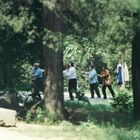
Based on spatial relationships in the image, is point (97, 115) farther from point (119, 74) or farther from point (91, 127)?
point (119, 74)

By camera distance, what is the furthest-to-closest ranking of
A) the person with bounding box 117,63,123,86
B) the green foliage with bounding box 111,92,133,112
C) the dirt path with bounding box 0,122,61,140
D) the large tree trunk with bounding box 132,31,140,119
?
the person with bounding box 117,63,123,86, the green foliage with bounding box 111,92,133,112, the large tree trunk with bounding box 132,31,140,119, the dirt path with bounding box 0,122,61,140

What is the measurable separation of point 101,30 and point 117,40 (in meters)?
0.90

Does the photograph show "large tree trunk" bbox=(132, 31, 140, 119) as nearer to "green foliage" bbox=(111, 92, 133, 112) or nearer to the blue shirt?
"green foliage" bbox=(111, 92, 133, 112)

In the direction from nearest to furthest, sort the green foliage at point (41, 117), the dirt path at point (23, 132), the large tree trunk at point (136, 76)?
the dirt path at point (23, 132), the green foliage at point (41, 117), the large tree trunk at point (136, 76)

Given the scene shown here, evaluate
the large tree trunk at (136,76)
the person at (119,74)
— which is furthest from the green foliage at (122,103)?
the person at (119,74)

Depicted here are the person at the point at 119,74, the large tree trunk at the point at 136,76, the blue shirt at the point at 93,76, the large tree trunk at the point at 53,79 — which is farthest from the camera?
the person at the point at 119,74

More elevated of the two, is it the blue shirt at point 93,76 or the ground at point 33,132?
the blue shirt at point 93,76

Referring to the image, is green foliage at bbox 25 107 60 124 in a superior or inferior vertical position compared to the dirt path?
superior

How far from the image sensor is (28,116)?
1836 cm

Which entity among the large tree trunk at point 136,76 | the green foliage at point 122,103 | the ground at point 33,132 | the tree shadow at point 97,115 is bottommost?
the ground at point 33,132

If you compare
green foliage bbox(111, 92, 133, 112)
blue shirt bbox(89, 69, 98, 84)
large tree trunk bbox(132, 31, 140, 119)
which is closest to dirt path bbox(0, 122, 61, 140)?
large tree trunk bbox(132, 31, 140, 119)

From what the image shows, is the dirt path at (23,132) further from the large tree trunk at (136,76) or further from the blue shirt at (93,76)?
the blue shirt at (93,76)

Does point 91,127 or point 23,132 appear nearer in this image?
point 91,127

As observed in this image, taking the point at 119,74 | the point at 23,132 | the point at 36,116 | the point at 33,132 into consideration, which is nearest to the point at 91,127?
the point at 33,132
